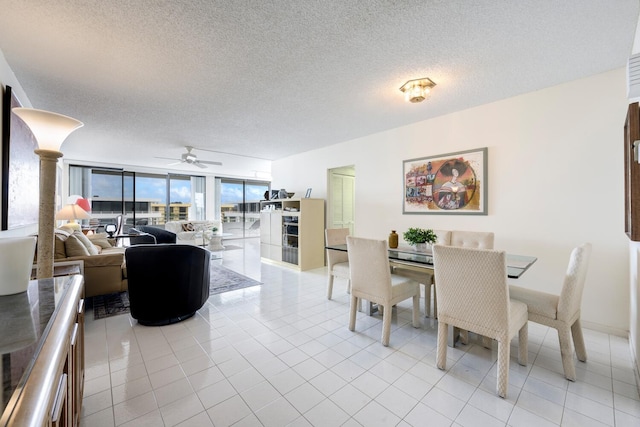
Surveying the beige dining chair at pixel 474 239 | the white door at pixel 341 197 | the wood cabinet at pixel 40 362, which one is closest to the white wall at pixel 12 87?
the wood cabinet at pixel 40 362

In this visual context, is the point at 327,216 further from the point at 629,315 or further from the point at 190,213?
the point at 190,213

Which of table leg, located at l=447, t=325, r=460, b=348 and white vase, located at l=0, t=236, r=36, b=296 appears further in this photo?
table leg, located at l=447, t=325, r=460, b=348

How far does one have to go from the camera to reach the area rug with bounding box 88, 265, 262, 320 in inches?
120

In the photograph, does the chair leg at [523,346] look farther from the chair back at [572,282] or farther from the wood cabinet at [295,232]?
the wood cabinet at [295,232]

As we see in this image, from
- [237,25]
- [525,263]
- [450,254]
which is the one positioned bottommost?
[525,263]

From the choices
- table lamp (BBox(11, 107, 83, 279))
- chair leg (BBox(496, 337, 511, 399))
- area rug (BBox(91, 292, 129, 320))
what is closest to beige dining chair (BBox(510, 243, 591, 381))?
chair leg (BBox(496, 337, 511, 399))

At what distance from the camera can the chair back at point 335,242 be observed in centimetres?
341

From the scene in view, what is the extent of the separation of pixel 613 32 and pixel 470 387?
2.80 meters

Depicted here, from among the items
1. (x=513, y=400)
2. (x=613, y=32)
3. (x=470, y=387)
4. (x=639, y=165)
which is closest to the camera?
(x=639, y=165)

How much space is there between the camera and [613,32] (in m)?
1.94

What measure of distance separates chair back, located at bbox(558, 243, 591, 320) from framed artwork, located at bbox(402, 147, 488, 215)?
1418 mm

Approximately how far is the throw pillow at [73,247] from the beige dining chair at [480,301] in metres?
3.81

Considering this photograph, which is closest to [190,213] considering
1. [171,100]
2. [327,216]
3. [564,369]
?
[327,216]

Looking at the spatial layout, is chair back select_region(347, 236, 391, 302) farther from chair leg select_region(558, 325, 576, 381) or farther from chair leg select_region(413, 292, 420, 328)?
chair leg select_region(558, 325, 576, 381)
